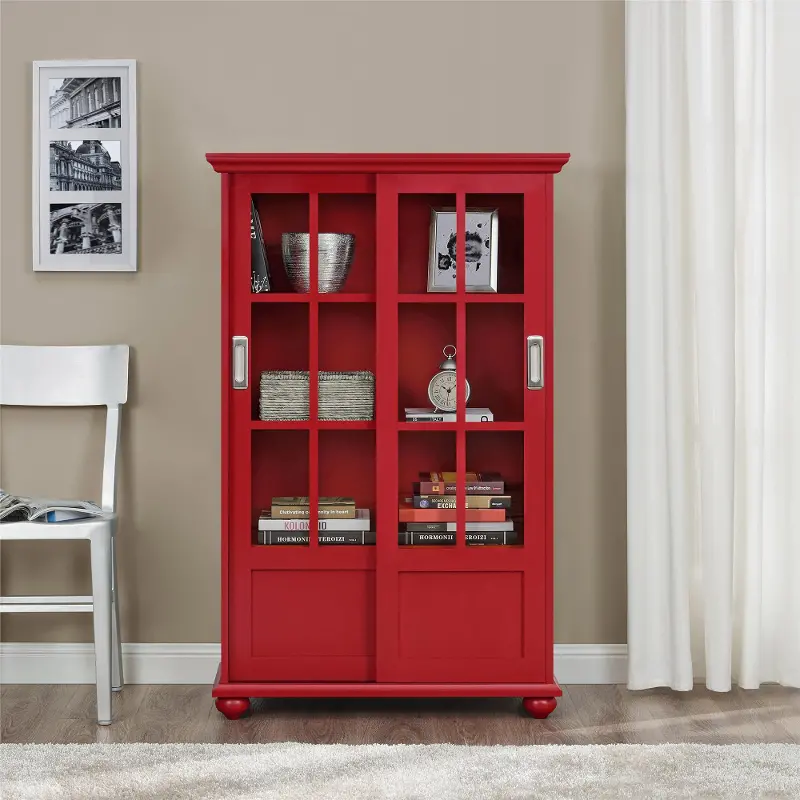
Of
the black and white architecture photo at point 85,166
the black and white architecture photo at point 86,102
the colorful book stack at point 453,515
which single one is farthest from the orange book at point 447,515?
the black and white architecture photo at point 86,102

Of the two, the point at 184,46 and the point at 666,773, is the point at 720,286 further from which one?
the point at 184,46

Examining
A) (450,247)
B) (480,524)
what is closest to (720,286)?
(450,247)

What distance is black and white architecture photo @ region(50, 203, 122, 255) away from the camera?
2.68 m

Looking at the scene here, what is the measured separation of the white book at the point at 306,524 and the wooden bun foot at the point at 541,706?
0.68m

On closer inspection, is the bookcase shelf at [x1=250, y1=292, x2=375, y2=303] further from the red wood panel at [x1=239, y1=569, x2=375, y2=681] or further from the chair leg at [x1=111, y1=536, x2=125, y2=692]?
the chair leg at [x1=111, y1=536, x2=125, y2=692]

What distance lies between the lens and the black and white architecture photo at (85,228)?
8.79 feet

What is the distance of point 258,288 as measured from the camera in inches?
94.7

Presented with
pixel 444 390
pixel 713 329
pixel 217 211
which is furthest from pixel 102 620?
pixel 713 329

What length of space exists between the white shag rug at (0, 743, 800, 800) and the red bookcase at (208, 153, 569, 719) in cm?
26

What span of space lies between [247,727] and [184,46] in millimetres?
2098

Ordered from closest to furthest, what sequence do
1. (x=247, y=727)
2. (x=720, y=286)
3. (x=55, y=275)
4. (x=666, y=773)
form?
1. (x=666, y=773)
2. (x=247, y=727)
3. (x=720, y=286)
4. (x=55, y=275)

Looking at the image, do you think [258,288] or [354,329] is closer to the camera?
[258,288]

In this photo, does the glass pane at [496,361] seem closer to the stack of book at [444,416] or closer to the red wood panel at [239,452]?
the stack of book at [444,416]

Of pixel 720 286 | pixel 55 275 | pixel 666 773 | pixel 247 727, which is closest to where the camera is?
pixel 666 773
